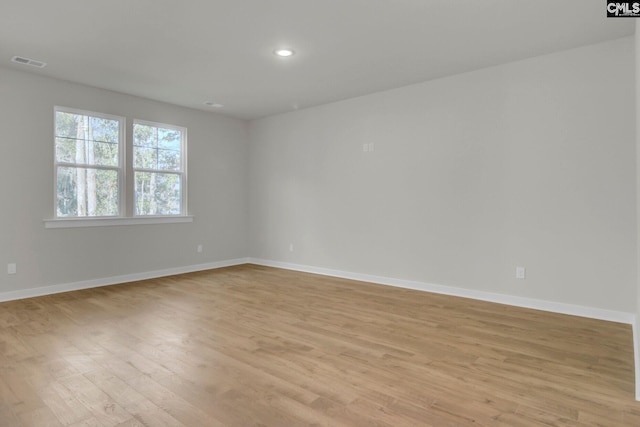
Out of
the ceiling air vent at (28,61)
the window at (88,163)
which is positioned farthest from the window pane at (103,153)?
the ceiling air vent at (28,61)

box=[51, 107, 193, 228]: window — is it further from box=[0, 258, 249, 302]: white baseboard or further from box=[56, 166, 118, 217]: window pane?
box=[0, 258, 249, 302]: white baseboard

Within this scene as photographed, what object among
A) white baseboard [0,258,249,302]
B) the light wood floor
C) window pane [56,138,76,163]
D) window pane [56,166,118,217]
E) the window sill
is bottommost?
the light wood floor

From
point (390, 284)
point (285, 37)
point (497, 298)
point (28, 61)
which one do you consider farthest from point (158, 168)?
point (497, 298)

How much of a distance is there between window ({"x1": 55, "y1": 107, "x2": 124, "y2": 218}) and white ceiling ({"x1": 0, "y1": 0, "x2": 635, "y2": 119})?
516 mm

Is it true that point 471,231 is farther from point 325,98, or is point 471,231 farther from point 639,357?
point 325,98

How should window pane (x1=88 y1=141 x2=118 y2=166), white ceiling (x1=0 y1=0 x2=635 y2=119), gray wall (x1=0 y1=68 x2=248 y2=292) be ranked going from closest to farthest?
white ceiling (x1=0 y1=0 x2=635 y2=119) < gray wall (x1=0 y1=68 x2=248 y2=292) < window pane (x1=88 y1=141 x2=118 y2=166)

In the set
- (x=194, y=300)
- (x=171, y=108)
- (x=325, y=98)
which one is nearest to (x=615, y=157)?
(x=325, y=98)

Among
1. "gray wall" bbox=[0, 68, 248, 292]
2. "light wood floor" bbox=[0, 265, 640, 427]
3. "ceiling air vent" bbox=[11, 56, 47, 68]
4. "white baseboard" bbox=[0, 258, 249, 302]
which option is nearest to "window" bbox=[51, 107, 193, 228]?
"gray wall" bbox=[0, 68, 248, 292]

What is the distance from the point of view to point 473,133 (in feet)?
14.0

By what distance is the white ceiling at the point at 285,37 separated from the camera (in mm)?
2863

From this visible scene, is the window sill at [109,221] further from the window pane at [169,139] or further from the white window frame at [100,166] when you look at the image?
the window pane at [169,139]

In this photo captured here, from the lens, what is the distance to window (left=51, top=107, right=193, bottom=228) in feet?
15.2

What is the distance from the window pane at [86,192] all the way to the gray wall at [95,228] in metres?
0.16

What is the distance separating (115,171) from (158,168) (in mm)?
640
